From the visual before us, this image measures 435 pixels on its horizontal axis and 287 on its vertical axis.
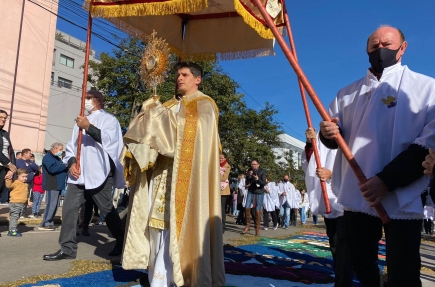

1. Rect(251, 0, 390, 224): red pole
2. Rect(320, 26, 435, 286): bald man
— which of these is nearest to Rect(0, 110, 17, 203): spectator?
Rect(251, 0, 390, 224): red pole

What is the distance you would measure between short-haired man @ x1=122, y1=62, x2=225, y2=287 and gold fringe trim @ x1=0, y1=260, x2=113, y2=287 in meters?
0.80

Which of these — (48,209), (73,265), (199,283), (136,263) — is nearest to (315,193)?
(199,283)

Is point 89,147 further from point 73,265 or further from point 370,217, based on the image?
Result: point 370,217

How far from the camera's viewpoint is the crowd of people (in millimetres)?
2203

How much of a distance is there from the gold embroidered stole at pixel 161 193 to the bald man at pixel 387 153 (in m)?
1.59

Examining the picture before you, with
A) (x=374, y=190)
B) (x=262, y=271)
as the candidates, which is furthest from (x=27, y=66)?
(x=374, y=190)

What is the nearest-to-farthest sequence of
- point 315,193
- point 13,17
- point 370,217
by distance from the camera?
1. point 370,217
2. point 315,193
3. point 13,17

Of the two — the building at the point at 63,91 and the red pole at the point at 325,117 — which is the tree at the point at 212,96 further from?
the red pole at the point at 325,117

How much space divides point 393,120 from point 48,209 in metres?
7.75

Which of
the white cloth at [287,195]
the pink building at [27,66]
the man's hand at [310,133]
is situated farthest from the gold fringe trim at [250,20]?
the pink building at [27,66]

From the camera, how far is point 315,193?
175 inches

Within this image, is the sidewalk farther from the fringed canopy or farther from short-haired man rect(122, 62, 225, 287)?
the fringed canopy

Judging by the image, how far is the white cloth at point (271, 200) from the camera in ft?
41.9

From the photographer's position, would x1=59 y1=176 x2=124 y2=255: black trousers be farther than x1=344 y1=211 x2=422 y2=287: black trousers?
Yes
